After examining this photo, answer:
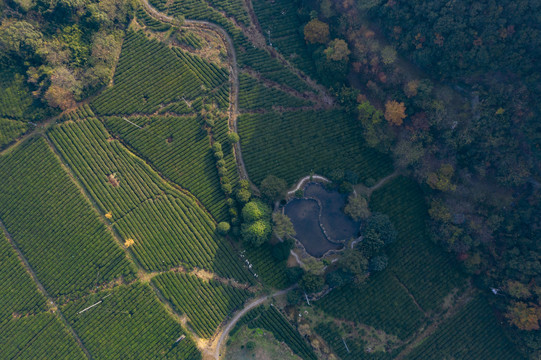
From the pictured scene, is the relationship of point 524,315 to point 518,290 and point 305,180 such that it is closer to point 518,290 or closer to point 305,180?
point 518,290

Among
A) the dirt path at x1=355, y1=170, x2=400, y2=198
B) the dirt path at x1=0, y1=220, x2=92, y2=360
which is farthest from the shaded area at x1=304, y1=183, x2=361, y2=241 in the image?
the dirt path at x1=0, y1=220, x2=92, y2=360

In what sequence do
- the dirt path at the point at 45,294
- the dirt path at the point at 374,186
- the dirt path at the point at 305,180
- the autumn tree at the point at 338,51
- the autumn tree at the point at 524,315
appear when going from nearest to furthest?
the dirt path at the point at 45,294, the autumn tree at the point at 524,315, the autumn tree at the point at 338,51, the dirt path at the point at 305,180, the dirt path at the point at 374,186

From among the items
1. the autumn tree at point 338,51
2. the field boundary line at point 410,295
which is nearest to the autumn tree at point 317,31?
the autumn tree at point 338,51

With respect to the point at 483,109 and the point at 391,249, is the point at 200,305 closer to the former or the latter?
the point at 391,249

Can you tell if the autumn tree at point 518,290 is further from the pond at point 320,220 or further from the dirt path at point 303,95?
the dirt path at point 303,95

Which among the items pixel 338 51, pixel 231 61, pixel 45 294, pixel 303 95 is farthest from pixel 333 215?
pixel 45 294

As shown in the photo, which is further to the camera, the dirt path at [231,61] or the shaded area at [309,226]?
the dirt path at [231,61]

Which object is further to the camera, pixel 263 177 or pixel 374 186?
pixel 374 186

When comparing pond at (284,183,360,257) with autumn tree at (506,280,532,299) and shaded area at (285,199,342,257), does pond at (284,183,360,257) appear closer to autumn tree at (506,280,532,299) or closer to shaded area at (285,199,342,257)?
shaded area at (285,199,342,257)
